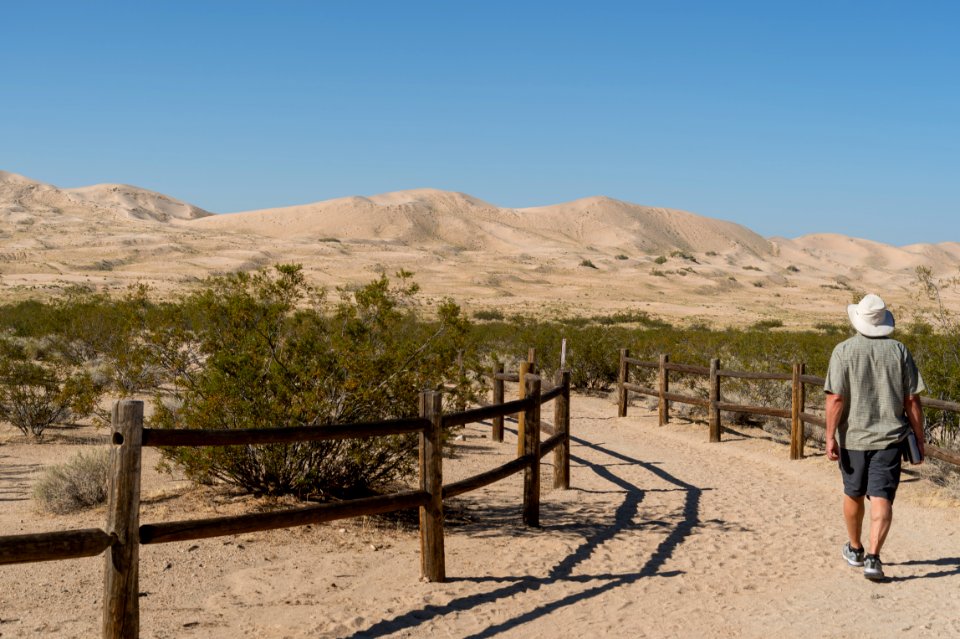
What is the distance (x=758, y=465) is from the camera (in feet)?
37.8

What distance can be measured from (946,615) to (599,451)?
23.3 feet

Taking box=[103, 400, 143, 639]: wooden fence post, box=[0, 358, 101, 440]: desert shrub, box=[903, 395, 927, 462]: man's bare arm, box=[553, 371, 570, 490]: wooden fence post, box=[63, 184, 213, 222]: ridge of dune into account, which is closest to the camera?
box=[103, 400, 143, 639]: wooden fence post

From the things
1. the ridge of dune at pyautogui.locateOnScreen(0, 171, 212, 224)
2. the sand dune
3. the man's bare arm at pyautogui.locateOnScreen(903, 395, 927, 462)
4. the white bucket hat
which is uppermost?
the ridge of dune at pyautogui.locateOnScreen(0, 171, 212, 224)

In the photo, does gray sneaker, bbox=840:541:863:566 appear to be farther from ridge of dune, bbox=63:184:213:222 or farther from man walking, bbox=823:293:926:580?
ridge of dune, bbox=63:184:213:222

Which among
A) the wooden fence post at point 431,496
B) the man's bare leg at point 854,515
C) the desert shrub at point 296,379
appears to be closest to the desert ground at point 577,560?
the wooden fence post at point 431,496

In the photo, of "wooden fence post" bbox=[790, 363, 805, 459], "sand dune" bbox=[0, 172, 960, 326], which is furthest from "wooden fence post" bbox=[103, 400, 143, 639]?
"sand dune" bbox=[0, 172, 960, 326]

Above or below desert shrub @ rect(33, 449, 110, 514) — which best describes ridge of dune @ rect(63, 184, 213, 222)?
above

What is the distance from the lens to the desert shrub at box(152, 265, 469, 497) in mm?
7855

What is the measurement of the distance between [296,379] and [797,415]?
22.5 feet

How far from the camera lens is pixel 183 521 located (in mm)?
4824

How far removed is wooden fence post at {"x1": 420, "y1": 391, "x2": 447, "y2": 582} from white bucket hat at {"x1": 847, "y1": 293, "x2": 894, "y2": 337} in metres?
3.05

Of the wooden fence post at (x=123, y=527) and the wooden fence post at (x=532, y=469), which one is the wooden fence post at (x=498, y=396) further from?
the wooden fence post at (x=123, y=527)

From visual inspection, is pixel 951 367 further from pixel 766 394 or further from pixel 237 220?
pixel 237 220

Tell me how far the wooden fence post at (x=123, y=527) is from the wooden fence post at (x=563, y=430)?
5.54 meters
